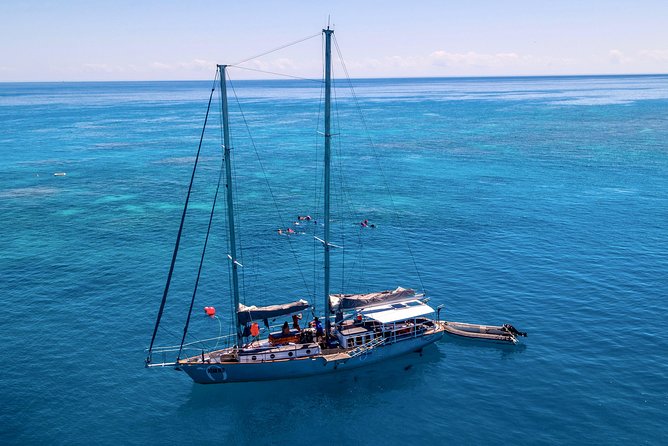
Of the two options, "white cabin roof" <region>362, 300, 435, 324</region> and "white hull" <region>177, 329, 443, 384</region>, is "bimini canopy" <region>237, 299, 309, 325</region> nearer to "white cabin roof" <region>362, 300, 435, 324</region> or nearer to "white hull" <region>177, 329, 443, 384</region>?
"white hull" <region>177, 329, 443, 384</region>

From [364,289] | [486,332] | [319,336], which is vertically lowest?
[486,332]

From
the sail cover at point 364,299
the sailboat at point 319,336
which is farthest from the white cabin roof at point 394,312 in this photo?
the sail cover at point 364,299

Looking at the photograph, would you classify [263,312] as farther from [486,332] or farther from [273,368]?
[486,332]

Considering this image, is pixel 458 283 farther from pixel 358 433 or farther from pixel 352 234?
pixel 358 433

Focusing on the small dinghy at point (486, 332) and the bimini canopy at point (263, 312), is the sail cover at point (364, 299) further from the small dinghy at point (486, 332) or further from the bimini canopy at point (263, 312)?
the small dinghy at point (486, 332)

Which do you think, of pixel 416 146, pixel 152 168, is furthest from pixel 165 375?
pixel 416 146

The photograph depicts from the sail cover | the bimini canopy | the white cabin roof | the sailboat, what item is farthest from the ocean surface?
the sail cover

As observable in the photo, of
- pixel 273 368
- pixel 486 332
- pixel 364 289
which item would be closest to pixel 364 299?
pixel 273 368
